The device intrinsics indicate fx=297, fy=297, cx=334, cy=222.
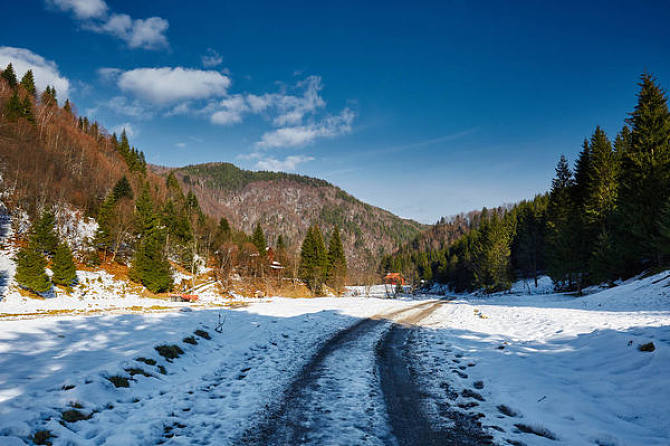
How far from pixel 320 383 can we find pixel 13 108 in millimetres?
70946

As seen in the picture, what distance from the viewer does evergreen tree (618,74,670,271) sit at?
24.7m

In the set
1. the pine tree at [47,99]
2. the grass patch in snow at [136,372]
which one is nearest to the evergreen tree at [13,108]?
the pine tree at [47,99]

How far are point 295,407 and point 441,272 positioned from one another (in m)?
102

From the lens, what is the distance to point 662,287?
1753 cm

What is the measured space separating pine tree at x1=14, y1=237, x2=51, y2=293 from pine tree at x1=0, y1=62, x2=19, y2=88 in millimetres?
56157

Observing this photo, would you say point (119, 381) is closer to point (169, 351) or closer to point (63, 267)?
point (169, 351)

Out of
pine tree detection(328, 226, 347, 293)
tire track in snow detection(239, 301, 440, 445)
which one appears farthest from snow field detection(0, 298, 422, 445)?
pine tree detection(328, 226, 347, 293)

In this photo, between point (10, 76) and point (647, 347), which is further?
point (10, 76)

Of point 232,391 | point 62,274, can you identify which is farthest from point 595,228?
point 62,274

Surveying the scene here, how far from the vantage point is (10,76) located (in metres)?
63.2

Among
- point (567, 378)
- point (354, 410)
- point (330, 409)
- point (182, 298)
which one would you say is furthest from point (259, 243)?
point (567, 378)

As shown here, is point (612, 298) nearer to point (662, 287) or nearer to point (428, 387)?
point (662, 287)

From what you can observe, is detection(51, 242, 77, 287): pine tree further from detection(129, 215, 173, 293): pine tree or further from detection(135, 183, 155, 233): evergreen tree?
detection(135, 183, 155, 233): evergreen tree

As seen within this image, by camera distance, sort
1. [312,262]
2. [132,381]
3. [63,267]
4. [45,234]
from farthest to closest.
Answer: [312,262], [45,234], [63,267], [132,381]
